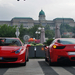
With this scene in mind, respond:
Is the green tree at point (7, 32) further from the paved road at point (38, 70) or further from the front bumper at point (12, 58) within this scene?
the paved road at point (38, 70)

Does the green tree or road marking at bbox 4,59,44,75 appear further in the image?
the green tree

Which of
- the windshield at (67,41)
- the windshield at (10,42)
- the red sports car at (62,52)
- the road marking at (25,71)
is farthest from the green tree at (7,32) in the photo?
the road marking at (25,71)

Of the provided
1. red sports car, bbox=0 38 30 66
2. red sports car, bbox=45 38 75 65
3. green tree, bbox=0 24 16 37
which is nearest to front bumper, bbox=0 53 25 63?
red sports car, bbox=0 38 30 66

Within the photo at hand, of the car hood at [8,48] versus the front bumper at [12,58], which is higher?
the car hood at [8,48]

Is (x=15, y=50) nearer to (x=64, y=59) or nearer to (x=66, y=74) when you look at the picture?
(x=64, y=59)

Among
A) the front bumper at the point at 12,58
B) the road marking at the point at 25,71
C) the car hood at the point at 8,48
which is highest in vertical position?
the car hood at the point at 8,48

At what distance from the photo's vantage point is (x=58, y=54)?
842 cm

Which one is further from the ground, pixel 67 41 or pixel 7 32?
pixel 7 32

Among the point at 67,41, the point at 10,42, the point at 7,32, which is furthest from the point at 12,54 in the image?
the point at 7,32

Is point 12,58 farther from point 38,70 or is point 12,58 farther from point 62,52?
point 62,52

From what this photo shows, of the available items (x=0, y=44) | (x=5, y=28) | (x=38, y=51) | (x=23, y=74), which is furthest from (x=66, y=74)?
(x=5, y=28)

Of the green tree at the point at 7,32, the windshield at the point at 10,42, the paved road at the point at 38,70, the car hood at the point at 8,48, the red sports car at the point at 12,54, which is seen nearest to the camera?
the paved road at the point at 38,70

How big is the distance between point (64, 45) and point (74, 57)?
569 mm

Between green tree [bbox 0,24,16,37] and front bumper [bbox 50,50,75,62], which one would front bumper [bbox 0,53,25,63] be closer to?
front bumper [bbox 50,50,75,62]
